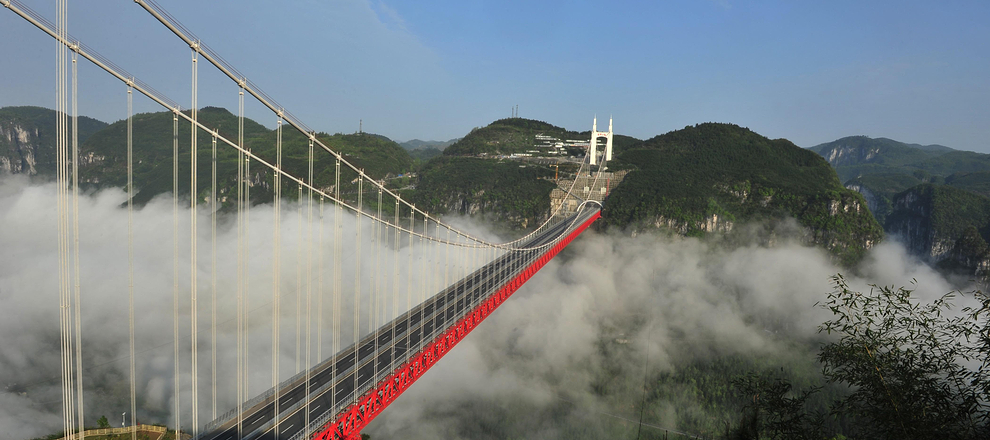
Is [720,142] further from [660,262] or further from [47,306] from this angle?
[47,306]

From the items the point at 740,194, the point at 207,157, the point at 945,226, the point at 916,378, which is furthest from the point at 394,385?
the point at 945,226

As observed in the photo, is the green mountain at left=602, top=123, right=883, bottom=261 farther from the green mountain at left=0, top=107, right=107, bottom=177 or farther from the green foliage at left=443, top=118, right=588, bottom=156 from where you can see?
the green mountain at left=0, top=107, right=107, bottom=177

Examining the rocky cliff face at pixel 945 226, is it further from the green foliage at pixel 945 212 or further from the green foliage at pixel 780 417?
the green foliage at pixel 780 417

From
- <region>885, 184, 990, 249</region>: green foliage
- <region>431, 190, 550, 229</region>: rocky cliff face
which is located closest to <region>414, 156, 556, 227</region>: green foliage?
<region>431, 190, 550, 229</region>: rocky cliff face

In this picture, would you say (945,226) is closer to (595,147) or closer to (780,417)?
(595,147)

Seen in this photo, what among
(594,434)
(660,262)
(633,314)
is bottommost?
(594,434)

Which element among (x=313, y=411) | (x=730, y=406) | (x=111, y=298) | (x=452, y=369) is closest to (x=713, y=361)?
(x=730, y=406)
